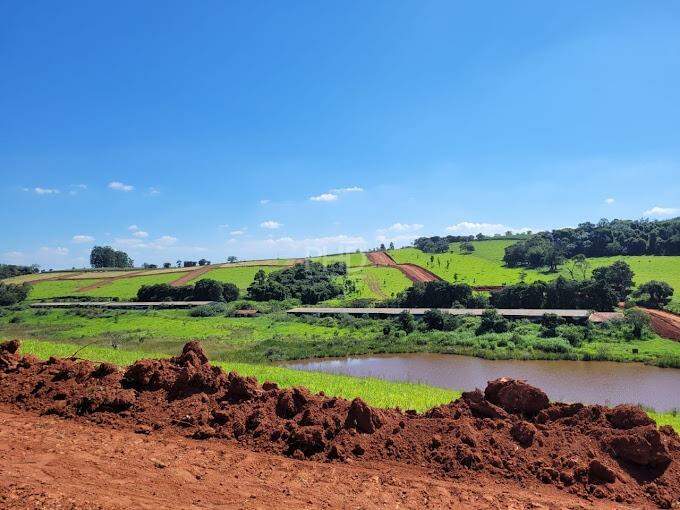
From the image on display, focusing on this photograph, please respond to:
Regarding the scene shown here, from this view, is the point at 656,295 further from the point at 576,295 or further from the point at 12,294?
the point at 12,294

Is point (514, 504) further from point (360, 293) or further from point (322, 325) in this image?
point (360, 293)

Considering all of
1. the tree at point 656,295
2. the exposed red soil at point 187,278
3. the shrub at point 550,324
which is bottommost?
the shrub at point 550,324

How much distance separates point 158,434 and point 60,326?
52091 mm

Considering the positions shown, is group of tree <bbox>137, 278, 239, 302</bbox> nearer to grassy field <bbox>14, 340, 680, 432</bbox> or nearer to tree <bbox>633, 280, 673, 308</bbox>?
grassy field <bbox>14, 340, 680, 432</bbox>

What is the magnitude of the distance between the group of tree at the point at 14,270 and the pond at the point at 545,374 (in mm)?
123120

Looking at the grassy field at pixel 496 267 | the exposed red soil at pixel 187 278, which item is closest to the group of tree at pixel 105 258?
the exposed red soil at pixel 187 278

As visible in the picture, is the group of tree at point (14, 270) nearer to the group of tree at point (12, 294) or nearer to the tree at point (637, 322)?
the group of tree at point (12, 294)

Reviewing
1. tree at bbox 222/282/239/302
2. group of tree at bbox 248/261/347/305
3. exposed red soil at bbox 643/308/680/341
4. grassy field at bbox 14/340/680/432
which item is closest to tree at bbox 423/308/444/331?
exposed red soil at bbox 643/308/680/341

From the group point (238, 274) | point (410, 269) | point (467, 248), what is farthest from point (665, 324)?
point (238, 274)

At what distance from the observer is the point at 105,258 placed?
14762 centimetres

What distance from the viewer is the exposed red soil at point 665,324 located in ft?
127

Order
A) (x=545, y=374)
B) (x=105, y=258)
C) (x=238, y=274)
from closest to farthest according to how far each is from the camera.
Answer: (x=545, y=374)
(x=238, y=274)
(x=105, y=258)

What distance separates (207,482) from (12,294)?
89908 millimetres

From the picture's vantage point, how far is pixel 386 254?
119m
